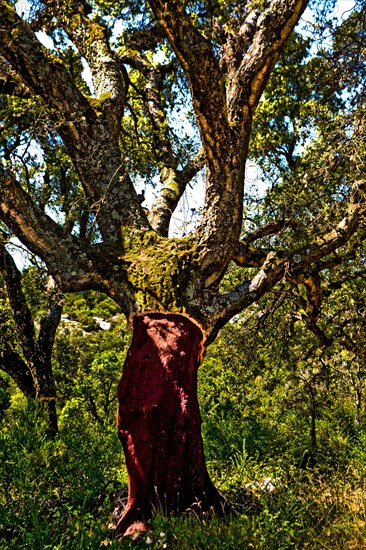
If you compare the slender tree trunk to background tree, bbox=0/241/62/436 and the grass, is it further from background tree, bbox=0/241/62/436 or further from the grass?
background tree, bbox=0/241/62/436

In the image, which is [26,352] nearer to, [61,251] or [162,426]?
[61,251]

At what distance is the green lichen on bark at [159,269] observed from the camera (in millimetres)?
4984

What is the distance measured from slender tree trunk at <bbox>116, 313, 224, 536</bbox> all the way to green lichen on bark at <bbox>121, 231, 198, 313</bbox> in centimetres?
16

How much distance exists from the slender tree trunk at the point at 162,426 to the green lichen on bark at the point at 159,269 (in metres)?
0.16

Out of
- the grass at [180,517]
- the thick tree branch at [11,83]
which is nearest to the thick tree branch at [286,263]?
the grass at [180,517]

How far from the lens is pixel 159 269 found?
5109 mm

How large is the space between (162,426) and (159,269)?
1602mm

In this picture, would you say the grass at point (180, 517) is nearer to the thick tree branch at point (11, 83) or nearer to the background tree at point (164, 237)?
the background tree at point (164, 237)

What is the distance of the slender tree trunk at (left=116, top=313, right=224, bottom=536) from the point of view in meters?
4.36

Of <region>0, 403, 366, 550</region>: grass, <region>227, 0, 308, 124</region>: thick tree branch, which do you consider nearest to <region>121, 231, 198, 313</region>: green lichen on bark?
<region>227, 0, 308, 124</region>: thick tree branch

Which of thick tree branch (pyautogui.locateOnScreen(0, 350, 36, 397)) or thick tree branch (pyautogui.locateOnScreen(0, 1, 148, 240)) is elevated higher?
thick tree branch (pyautogui.locateOnScreen(0, 1, 148, 240))

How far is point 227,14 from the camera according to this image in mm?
7711

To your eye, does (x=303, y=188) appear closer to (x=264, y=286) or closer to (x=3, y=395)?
(x=264, y=286)

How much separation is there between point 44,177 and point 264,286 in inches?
300
